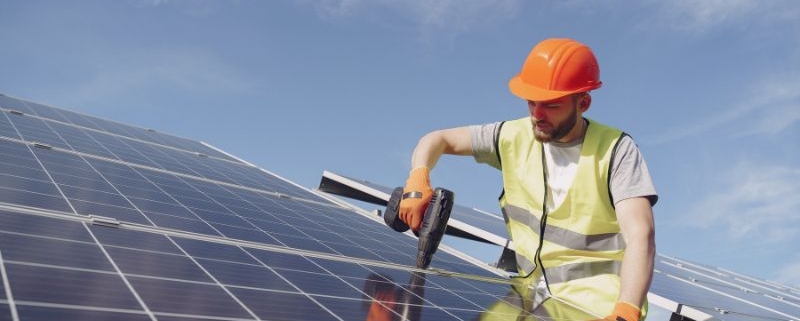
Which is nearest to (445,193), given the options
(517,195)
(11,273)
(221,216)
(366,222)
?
(517,195)

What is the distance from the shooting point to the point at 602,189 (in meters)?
5.08

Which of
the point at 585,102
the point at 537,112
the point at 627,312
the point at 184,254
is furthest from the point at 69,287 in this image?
the point at 585,102

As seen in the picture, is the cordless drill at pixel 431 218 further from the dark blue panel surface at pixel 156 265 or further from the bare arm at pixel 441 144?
the dark blue panel surface at pixel 156 265

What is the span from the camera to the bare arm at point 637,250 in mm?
4289

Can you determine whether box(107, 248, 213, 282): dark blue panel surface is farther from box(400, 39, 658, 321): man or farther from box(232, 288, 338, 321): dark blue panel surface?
box(400, 39, 658, 321): man

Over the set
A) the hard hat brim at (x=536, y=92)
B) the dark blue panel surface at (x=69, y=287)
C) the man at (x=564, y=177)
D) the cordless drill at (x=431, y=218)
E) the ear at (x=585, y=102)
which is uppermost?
the ear at (x=585, y=102)

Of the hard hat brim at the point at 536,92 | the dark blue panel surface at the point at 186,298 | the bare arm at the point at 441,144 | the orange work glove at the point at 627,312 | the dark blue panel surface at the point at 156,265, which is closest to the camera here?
the dark blue panel surface at the point at 186,298

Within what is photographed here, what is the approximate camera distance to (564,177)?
5340 mm

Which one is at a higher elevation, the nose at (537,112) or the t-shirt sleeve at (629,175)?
the nose at (537,112)

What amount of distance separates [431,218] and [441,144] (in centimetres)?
93

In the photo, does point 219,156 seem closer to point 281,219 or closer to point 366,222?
point 366,222

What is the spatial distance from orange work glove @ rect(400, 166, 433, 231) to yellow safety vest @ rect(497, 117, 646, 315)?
30.2 inches

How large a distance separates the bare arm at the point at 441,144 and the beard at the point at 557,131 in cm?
79

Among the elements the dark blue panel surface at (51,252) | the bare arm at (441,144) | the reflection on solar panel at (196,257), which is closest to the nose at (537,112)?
the bare arm at (441,144)
